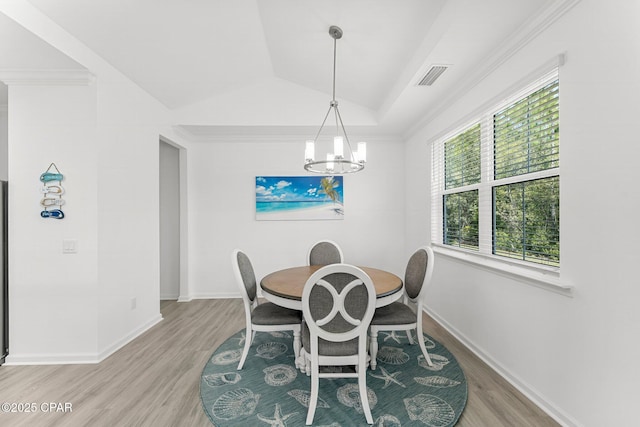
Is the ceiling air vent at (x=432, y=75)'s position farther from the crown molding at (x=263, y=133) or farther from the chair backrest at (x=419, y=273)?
the chair backrest at (x=419, y=273)

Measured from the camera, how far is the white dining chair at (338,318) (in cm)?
160

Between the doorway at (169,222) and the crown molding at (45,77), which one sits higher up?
the crown molding at (45,77)

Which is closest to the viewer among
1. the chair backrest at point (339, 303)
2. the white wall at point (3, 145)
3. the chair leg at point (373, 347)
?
the chair backrest at point (339, 303)

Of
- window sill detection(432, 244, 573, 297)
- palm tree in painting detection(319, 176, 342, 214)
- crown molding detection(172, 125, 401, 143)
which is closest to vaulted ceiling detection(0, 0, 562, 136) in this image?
crown molding detection(172, 125, 401, 143)

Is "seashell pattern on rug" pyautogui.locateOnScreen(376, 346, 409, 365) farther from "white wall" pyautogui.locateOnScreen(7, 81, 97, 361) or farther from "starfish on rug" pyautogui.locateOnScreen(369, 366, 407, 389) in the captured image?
"white wall" pyautogui.locateOnScreen(7, 81, 97, 361)

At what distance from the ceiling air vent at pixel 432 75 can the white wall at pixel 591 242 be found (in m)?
0.52

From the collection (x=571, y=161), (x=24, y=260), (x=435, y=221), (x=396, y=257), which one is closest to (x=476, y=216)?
(x=435, y=221)

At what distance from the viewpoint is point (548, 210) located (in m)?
1.82

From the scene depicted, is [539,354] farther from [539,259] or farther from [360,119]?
[360,119]

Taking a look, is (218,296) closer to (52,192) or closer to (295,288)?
(52,192)

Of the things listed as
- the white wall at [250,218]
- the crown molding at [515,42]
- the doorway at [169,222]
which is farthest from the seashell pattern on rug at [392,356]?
the doorway at [169,222]

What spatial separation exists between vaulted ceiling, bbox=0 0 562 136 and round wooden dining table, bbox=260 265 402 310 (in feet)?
6.21

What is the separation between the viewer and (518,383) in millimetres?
1936

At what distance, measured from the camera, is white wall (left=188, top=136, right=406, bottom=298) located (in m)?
4.22
